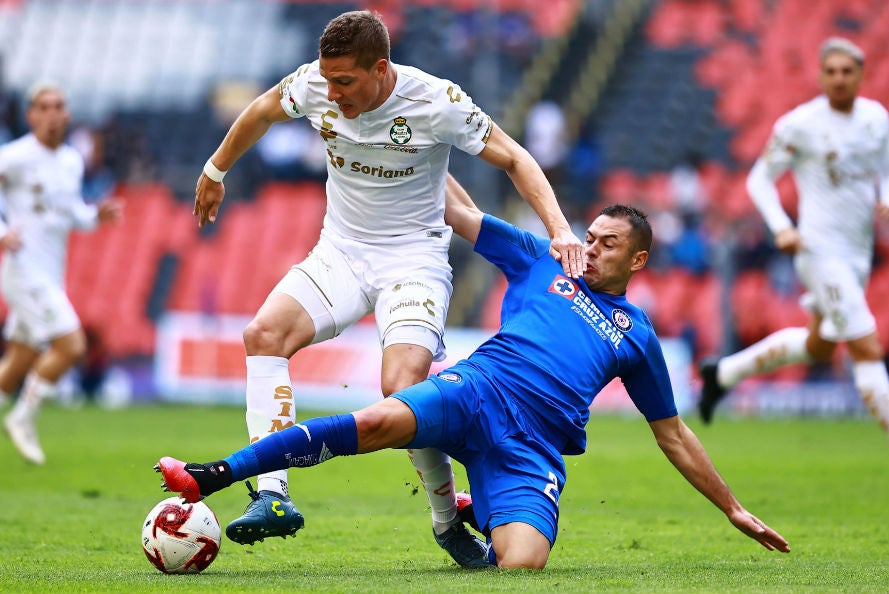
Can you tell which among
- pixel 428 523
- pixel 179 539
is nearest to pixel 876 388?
pixel 428 523

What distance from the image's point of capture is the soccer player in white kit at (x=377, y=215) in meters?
5.69

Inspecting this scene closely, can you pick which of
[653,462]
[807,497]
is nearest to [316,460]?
[807,497]

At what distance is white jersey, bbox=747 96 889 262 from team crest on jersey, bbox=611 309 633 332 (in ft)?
11.5

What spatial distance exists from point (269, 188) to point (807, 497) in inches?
549

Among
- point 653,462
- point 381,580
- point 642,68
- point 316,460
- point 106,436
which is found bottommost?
point 106,436

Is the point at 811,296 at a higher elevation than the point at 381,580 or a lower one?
higher

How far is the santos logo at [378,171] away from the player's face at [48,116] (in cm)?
541

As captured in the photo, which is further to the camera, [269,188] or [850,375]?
[269,188]

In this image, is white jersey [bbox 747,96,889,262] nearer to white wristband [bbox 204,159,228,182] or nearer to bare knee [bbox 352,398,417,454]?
white wristband [bbox 204,159,228,182]

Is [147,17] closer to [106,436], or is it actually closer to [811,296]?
[106,436]

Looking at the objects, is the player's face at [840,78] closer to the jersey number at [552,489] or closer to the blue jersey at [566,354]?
the blue jersey at [566,354]

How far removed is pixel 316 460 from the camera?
516 centimetres

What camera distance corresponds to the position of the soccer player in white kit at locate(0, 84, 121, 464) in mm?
10984

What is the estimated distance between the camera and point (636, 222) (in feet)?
19.7
